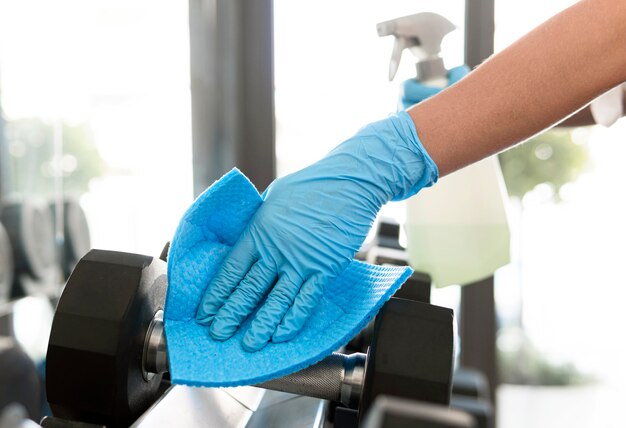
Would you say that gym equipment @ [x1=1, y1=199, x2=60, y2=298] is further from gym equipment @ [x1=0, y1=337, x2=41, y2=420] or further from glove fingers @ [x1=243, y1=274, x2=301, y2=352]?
glove fingers @ [x1=243, y1=274, x2=301, y2=352]

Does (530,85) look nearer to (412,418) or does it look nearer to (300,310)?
(300,310)

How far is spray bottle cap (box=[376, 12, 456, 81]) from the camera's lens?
3.53 feet

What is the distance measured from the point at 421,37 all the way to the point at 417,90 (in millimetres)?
106

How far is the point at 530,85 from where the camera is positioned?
0.73 m

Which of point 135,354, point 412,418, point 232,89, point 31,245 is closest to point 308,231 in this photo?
point 135,354

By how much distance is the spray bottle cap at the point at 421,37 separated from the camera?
1.08 meters

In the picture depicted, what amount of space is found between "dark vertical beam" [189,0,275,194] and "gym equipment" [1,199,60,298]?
83 cm

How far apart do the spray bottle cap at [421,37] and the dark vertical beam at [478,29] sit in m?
0.96

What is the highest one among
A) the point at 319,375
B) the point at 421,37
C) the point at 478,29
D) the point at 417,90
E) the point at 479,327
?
the point at 478,29

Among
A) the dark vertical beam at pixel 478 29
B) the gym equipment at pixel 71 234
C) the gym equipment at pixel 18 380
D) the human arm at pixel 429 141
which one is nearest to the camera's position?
the human arm at pixel 429 141

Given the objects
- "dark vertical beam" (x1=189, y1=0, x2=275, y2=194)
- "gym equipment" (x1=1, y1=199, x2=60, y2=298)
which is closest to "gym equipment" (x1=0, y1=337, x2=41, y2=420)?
"gym equipment" (x1=1, y1=199, x2=60, y2=298)

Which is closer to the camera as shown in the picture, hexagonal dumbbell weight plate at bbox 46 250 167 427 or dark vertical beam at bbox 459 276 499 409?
hexagonal dumbbell weight plate at bbox 46 250 167 427

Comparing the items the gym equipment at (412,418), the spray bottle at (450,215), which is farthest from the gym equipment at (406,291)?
the gym equipment at (412,418)

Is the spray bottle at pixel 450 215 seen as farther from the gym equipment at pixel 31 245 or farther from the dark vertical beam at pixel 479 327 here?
the dark vertical beam at pixel 479 327
